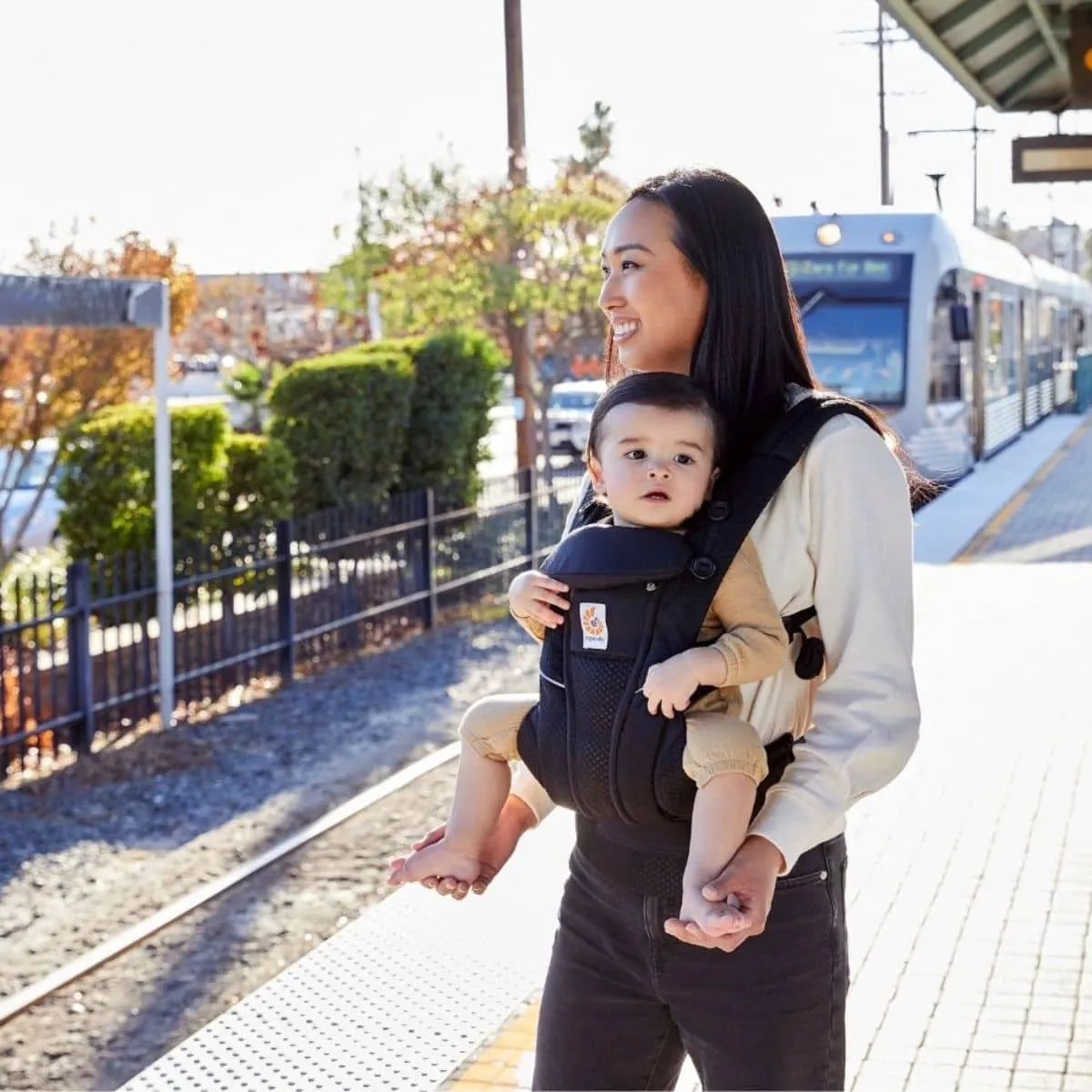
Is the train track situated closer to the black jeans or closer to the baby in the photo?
the black jeans

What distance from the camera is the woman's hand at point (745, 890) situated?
2.14 metres

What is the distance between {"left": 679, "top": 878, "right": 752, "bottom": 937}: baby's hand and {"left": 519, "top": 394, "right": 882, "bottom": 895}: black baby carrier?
13cm

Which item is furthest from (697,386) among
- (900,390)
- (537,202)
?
(537,202)

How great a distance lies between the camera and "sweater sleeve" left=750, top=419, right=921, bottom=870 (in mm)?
2307

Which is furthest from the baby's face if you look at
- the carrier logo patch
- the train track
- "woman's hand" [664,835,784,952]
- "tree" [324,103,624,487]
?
"tree" [324,103,624,487]

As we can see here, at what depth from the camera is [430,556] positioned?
12617mm

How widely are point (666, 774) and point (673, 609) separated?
20 cm

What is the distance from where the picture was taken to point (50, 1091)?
497 centimetres

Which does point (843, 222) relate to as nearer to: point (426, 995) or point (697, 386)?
point (426, 995)

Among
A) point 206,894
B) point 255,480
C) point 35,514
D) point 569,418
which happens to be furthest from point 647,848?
point 569,418

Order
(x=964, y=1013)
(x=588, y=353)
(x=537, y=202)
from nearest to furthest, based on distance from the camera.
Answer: (x=964, y=1013)
(x=537, y=202)
(x=588, y=353)

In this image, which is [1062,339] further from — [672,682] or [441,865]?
[672,682]

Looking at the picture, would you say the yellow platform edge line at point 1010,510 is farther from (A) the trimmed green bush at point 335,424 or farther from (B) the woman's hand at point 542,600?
(B) the woman's hand at point 542,600

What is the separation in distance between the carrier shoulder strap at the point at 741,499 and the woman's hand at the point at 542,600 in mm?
170
